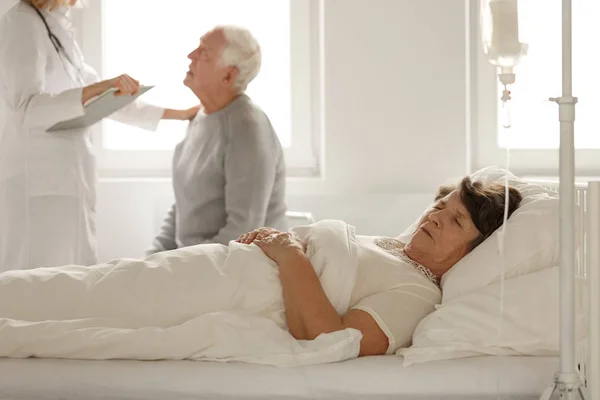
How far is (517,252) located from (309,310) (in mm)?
462

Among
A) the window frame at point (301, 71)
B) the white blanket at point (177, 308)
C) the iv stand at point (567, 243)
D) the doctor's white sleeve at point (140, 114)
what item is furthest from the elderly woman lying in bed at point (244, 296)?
the window frame at point (301, 71)

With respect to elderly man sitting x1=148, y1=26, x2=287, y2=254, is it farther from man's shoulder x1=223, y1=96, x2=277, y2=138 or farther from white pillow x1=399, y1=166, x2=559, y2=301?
white pillow x1=399, y1=166, x2=559, y2=301

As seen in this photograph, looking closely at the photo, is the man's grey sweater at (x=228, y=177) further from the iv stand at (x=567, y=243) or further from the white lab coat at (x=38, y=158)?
the iv stand at (x=567, y=243)

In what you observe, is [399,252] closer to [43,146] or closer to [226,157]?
[226,157]

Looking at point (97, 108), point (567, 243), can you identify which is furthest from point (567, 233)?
point (97, 108)

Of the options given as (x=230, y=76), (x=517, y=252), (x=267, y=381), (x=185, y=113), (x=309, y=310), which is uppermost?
(x=230, y=76)

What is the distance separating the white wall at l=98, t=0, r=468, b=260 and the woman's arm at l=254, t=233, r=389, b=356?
1.32 meters

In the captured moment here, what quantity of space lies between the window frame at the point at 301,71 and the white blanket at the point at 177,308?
150cm

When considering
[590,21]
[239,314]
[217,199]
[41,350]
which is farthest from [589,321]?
[590,21]

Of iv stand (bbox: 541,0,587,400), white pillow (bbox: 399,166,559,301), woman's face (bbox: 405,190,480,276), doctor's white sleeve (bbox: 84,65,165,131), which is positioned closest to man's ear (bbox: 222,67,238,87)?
doctor's white sleeve (bbox: 84,65,165,131)

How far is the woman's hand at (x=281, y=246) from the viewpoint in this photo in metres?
2.03

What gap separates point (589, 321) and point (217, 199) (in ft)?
4.74

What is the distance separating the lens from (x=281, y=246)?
206cm

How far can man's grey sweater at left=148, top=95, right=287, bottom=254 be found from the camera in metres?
2.82
